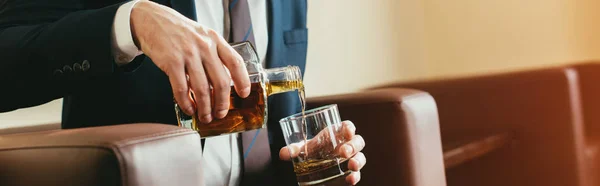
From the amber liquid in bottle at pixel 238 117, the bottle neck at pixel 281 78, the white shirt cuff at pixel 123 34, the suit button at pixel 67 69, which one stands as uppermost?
the white shirt cuff at pixel 123 34

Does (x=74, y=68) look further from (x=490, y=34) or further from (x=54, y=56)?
(x=490, y=34)

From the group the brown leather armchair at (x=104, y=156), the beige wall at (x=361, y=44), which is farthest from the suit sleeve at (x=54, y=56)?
the beige wall at (x=361, y=44)

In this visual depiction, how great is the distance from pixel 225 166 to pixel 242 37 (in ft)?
0.77

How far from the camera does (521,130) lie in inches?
67.9

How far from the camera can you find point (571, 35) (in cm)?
→ 245

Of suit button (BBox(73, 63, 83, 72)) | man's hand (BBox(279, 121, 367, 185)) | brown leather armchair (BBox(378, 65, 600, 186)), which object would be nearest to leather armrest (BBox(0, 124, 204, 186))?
suit button (BBox(73, 63, 83, 72))

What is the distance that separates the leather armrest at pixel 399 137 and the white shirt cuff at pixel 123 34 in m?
0.53

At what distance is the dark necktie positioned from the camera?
1083mm

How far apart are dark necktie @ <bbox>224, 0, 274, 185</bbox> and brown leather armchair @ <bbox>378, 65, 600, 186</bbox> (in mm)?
656

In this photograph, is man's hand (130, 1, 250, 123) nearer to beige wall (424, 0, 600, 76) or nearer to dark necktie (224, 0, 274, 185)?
dark necktie (224, 0, 274, 185)

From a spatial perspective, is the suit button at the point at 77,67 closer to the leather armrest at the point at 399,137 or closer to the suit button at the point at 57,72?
the suit button at the point at 57,72

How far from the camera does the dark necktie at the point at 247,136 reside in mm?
1083

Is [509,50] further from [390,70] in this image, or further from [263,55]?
[263,55]

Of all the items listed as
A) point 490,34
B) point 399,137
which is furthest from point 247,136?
point 490,34
